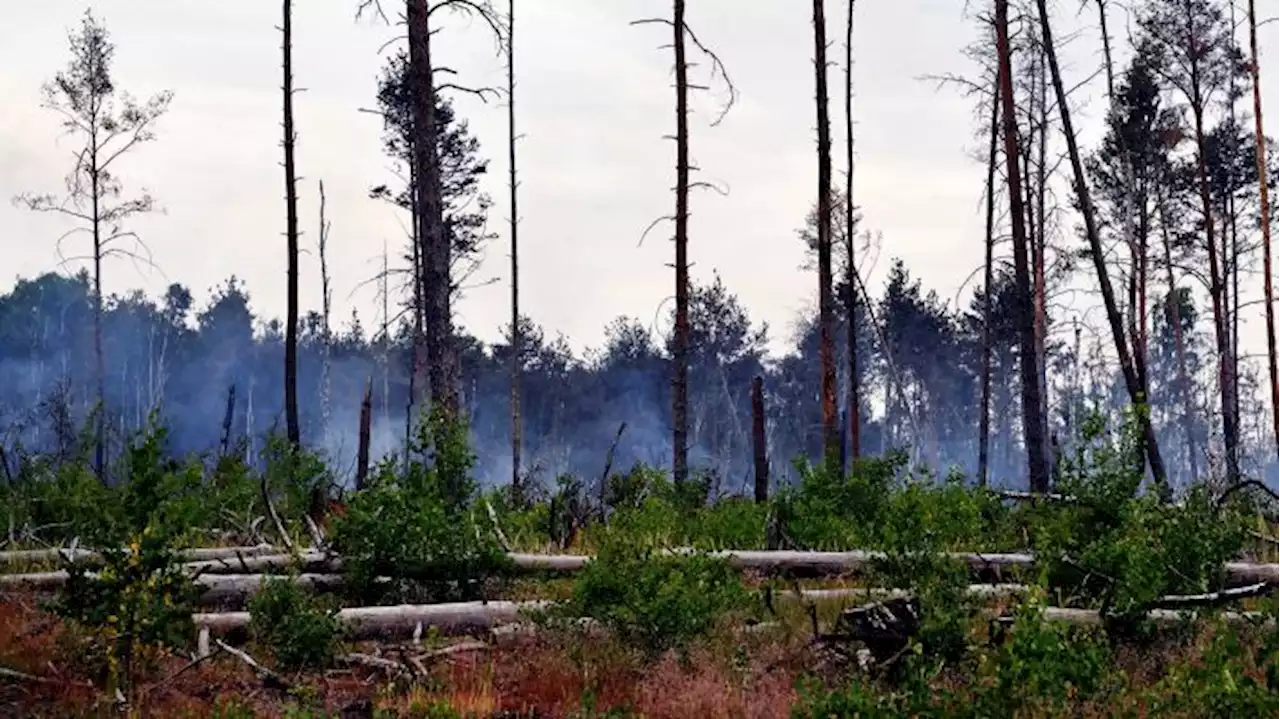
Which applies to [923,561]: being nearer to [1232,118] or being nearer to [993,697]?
[993,697]

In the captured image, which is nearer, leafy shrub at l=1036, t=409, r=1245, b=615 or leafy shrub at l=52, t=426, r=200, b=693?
leafy shrub at l=52, t=426, r=200, b=693

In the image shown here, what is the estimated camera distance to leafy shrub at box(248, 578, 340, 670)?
7.96 metres

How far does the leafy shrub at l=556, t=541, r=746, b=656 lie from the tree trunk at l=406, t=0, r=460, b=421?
204 inches

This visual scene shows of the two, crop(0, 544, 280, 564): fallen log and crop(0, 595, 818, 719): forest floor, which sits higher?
crop(0, 544, 280, 564): fallen log

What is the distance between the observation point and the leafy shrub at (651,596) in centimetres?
803

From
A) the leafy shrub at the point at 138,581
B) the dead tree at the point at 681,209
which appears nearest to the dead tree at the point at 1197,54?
the dead tree at the point at 681,209

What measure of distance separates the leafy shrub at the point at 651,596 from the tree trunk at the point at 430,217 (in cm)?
519

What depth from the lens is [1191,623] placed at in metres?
8.36

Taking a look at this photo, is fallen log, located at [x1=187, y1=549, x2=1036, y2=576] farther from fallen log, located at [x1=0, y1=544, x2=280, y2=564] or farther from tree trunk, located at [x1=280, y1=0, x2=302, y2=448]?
tree trunk, located at [x1=280, y1=0, x2=302, y2=448]

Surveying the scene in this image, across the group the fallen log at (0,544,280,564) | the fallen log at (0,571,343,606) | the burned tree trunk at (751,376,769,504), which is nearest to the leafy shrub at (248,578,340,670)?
the fallen log at (0,571,343,606)

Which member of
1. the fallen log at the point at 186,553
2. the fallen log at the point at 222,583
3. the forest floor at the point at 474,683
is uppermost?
Answer: the fallen log at the point at 186,553

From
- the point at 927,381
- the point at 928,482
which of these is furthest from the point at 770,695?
the point at 927,381

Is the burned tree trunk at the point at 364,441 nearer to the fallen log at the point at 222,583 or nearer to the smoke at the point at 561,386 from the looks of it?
the fallen log at the point at 222,583

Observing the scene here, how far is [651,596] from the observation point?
26.8 ft
